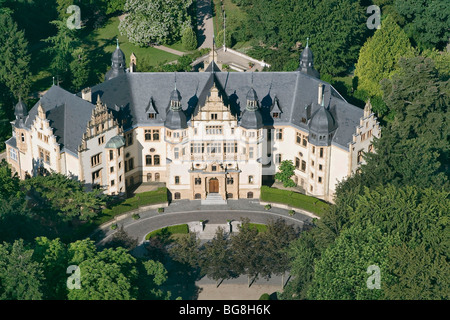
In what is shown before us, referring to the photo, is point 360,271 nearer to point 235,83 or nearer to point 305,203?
point 305,203

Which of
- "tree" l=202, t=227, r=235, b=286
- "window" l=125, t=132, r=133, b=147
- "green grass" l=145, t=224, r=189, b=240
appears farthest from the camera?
"window" l=125, t=132, r=133, b=147

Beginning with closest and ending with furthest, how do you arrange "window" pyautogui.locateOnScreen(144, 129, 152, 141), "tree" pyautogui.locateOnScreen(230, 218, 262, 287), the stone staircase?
"tree" pyautogui.locateOnScreen(230, 218, 262, 287)
the stone staircase
"window" pyautogui.locateOnScreen(144, 129, 152, 141)

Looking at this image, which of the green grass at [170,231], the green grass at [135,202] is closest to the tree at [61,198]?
the green grass at [135,202]

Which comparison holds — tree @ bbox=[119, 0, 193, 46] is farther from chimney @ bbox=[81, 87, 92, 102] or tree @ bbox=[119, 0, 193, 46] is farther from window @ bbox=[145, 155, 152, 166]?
chimney @ bbox=[81, 87, 92, 102]

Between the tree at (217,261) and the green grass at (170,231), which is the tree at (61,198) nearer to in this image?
the green grass at (170,231)

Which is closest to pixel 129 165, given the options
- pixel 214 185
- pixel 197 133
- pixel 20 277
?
pixel 197 133

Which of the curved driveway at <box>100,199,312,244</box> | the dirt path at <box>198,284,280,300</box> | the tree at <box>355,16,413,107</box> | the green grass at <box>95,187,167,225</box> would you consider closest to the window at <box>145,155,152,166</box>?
the green grass at <box>95,187,167,225</box>

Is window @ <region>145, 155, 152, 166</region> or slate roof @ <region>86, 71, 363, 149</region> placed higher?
slate roof @ <region>86, 71, 363, 149</region>
